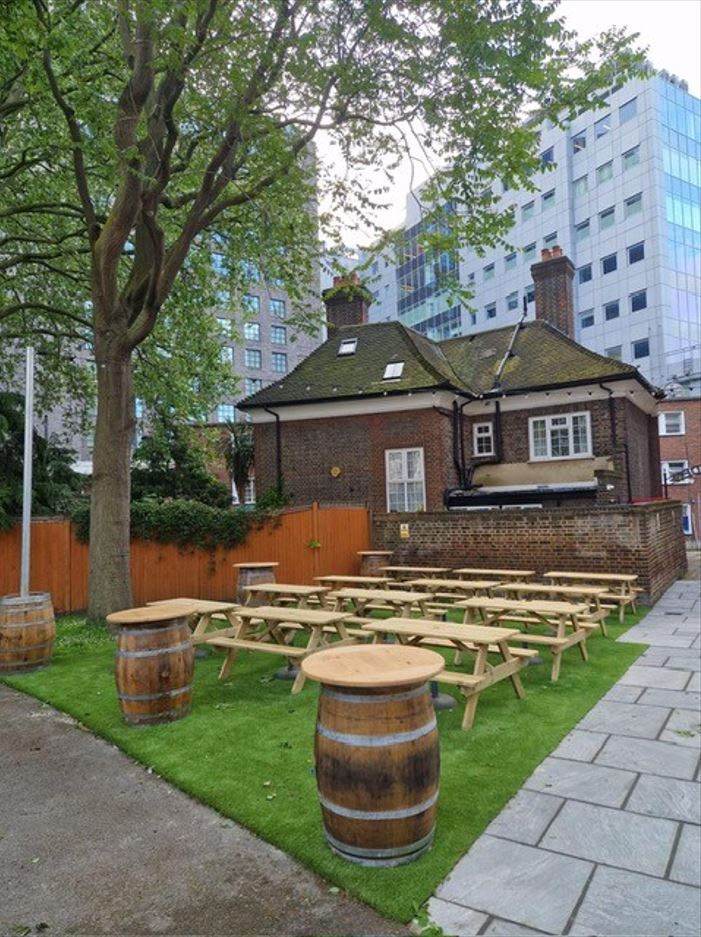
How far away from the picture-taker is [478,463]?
64.3 ft

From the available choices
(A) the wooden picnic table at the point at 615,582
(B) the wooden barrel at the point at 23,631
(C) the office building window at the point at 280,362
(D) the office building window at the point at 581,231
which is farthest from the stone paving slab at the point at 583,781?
(C) the office building window at the point at 280,362

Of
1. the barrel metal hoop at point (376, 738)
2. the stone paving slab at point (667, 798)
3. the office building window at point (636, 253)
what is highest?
the office building window at point (636, 253)

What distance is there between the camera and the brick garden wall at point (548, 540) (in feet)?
39.6

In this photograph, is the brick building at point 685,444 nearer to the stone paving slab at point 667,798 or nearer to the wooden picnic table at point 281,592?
the wooden picnic table at point 281,592

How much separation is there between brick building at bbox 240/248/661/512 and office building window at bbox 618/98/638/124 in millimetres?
36478

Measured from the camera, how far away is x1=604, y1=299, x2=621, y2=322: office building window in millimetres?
47625

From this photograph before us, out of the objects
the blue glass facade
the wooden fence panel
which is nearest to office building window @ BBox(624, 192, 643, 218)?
the blue glass facade

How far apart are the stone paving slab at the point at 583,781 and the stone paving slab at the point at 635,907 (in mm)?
900

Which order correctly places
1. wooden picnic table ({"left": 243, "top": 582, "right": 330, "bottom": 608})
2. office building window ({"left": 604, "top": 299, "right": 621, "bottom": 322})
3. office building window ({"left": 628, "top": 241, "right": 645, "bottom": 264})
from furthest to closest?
1. office building window ({"left": 604, "top": 299, "right": 621, "bottom": 322})
2. office building window ({"left": 628, "top": 241, "right": 645, "bottom": 264})
3. wooden picnic table ({"left": 243, "top": 582, "right": 330, "bottom": 608})

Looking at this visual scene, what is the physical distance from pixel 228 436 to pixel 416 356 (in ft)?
35.8

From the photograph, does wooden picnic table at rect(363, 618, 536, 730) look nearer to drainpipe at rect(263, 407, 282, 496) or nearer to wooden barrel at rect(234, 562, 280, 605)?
wooden barrel at rect(234, 562, 280, 605)

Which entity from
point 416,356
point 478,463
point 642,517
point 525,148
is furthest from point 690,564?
point 525,148

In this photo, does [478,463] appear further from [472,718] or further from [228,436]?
[472,718]

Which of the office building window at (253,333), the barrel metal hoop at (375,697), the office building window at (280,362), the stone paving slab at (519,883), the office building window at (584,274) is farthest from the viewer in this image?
the office building window at (280,362)
